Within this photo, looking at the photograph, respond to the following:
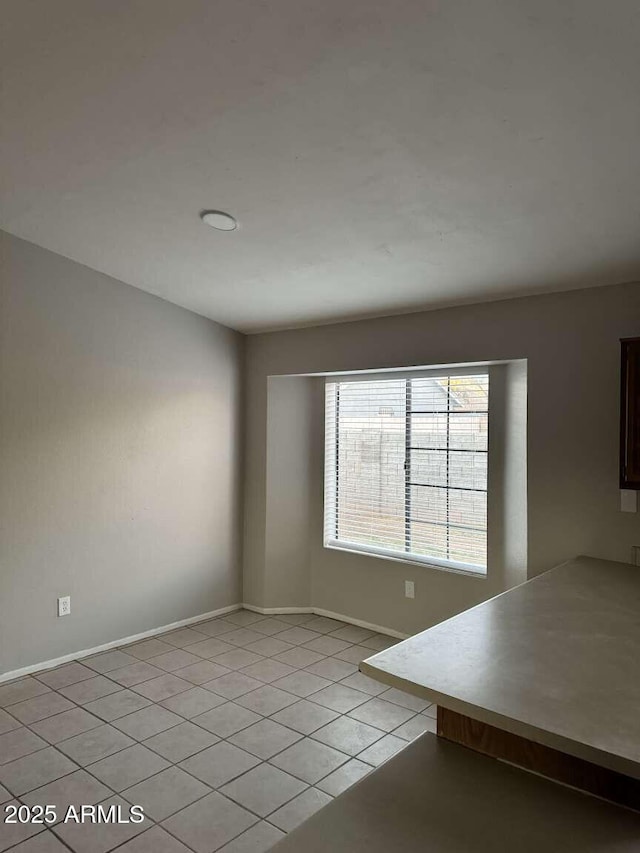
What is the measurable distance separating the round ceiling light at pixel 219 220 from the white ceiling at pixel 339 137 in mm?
72

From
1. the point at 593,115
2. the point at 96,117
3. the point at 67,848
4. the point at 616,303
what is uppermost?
the point at 96,117

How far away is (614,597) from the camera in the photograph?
2.34 meters

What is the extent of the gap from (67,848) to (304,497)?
2.97 metres

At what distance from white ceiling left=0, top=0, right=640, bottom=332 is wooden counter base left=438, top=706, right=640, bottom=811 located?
184 centimetres

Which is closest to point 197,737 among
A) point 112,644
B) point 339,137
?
point 112,644

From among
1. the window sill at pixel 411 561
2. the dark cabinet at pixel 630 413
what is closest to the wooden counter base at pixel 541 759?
the dark cabinet at pixel 630 413

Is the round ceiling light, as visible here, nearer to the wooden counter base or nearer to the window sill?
the wooden counter base

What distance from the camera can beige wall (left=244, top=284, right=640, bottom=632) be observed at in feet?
10.0

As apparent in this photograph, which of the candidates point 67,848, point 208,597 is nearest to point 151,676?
point 208,597

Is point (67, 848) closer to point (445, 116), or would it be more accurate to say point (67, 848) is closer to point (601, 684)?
point (601, 684)

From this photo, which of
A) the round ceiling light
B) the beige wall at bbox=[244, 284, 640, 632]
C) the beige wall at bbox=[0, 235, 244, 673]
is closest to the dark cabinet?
the beige wall at bbox=[244, 284, 640, 632]

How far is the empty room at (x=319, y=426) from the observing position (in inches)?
63.1

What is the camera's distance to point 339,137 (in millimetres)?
2182

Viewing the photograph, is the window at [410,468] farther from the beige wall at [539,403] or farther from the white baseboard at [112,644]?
the white baseboard at [112,644]
